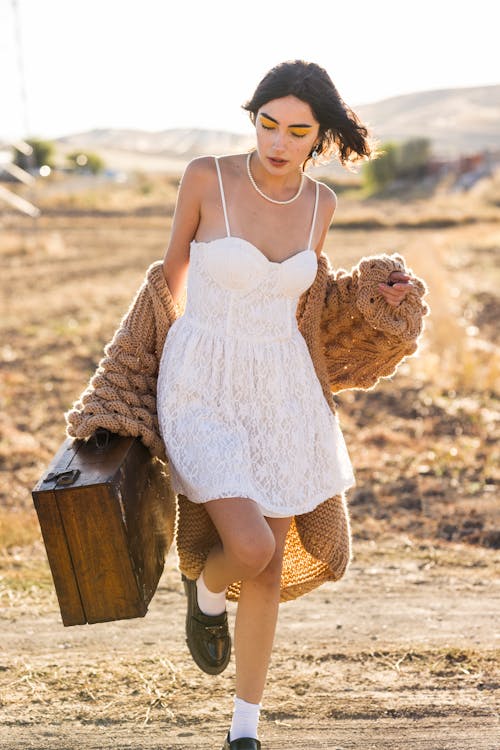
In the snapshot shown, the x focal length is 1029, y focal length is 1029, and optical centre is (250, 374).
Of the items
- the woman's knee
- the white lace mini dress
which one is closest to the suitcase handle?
the white lace mini dress

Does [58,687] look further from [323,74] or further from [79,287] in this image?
[79,287]

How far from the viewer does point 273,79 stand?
341 centimetres

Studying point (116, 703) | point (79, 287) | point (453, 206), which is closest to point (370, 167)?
point (453, 206)

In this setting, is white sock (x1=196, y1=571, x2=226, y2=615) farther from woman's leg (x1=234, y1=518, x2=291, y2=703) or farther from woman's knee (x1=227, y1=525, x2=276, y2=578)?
woman's knee (x1=227, y1=525, x2=276, y2=578)

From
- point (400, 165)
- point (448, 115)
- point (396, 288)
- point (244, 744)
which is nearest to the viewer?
point (244, 744)

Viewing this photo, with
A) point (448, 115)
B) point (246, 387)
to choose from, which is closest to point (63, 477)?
point (246, 387)

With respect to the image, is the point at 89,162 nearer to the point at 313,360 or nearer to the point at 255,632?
the point at 313,360

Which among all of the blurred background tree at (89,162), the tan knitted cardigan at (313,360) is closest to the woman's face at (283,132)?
the tan knitted cardigan at (313,360)

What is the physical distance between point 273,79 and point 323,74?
0.18 metres

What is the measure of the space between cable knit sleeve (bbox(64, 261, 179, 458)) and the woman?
0.20 ft

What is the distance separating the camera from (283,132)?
3420 mm

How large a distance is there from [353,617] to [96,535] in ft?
6.02

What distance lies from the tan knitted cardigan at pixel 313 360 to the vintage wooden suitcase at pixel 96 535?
8.7 inches

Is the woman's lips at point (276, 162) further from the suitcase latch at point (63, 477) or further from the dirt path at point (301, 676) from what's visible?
the dirt path at point (301, 676)
